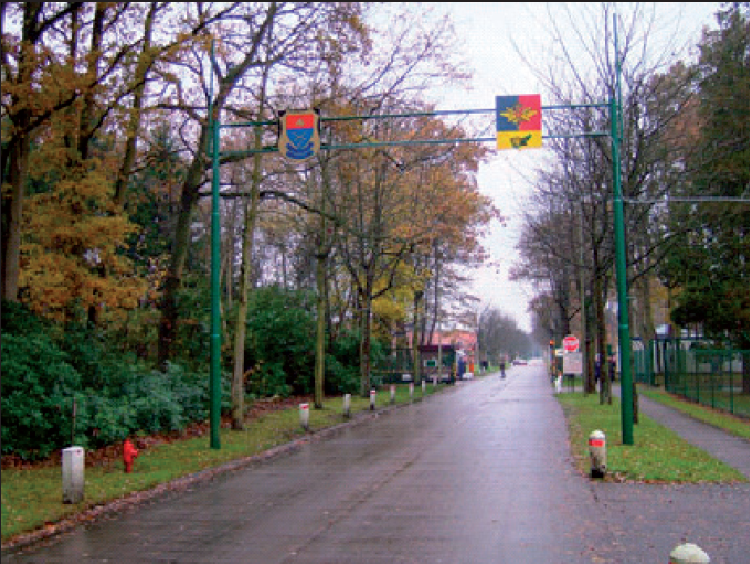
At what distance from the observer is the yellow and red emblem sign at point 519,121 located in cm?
1463

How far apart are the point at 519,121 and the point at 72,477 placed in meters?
9.45

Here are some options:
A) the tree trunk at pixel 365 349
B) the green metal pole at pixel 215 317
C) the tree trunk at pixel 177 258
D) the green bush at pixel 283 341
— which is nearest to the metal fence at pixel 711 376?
the tree trunk at pixel 365 349

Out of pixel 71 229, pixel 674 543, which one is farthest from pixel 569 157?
pixel 674 543

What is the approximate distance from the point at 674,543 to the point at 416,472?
645 cm

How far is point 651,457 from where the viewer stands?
49.8 ft

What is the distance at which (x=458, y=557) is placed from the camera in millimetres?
8047

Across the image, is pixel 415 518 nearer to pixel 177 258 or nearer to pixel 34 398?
pixel 34 398

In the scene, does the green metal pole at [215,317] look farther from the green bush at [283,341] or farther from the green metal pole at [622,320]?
the green bush at [283,341]

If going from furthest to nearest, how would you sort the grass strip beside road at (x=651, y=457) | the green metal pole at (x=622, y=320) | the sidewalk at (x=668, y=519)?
1. the green metal pole at (x=622, y=320)
2. the grass strip beside road at (x=651, y=457)
3. the sidewalk at (x=668, y=519)

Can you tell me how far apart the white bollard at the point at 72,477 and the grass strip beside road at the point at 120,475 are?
4.7 inches

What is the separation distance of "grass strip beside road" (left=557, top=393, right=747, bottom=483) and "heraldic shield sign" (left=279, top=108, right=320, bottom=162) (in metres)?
7.84

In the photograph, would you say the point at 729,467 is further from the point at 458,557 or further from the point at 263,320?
the point at 263,320

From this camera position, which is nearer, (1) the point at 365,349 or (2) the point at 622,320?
(2) the point at 622,320

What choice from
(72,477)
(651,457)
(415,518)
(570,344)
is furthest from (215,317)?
(570,344)
